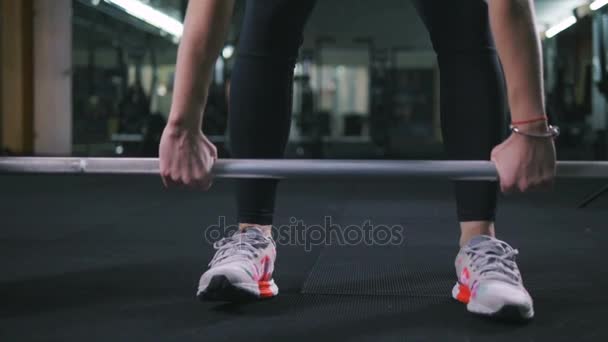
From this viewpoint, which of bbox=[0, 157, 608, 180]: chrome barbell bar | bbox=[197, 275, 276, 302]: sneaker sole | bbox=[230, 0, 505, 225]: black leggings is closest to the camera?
bbox=[0, 157, 608, 180]: chrome barbell bar

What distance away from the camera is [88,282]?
3.75ft

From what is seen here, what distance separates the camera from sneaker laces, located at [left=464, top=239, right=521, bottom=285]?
95cm

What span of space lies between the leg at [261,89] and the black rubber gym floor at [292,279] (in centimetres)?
18

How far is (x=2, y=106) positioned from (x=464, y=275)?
6.30 meters

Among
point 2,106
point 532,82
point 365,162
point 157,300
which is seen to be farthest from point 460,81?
Answer: point 2,106

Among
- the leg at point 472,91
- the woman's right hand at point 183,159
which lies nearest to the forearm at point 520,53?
the leg at point 472,91

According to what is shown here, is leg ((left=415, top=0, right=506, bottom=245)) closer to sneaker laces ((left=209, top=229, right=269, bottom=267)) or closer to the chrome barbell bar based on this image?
the chrome barbell bar

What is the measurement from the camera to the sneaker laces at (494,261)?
95 cm

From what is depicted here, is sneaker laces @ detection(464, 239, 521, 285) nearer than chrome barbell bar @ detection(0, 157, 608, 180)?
No

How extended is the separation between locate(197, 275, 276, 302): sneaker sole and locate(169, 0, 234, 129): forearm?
0.84ft

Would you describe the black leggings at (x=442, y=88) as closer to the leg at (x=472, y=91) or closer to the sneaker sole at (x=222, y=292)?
the leg at (x=472, y=91)

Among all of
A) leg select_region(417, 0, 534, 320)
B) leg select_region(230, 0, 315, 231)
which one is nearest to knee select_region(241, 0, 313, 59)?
leg select_region(230, 0, 315, 231)

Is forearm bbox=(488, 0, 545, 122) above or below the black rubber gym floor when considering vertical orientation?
above

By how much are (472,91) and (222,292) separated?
Answer: 548 mm
